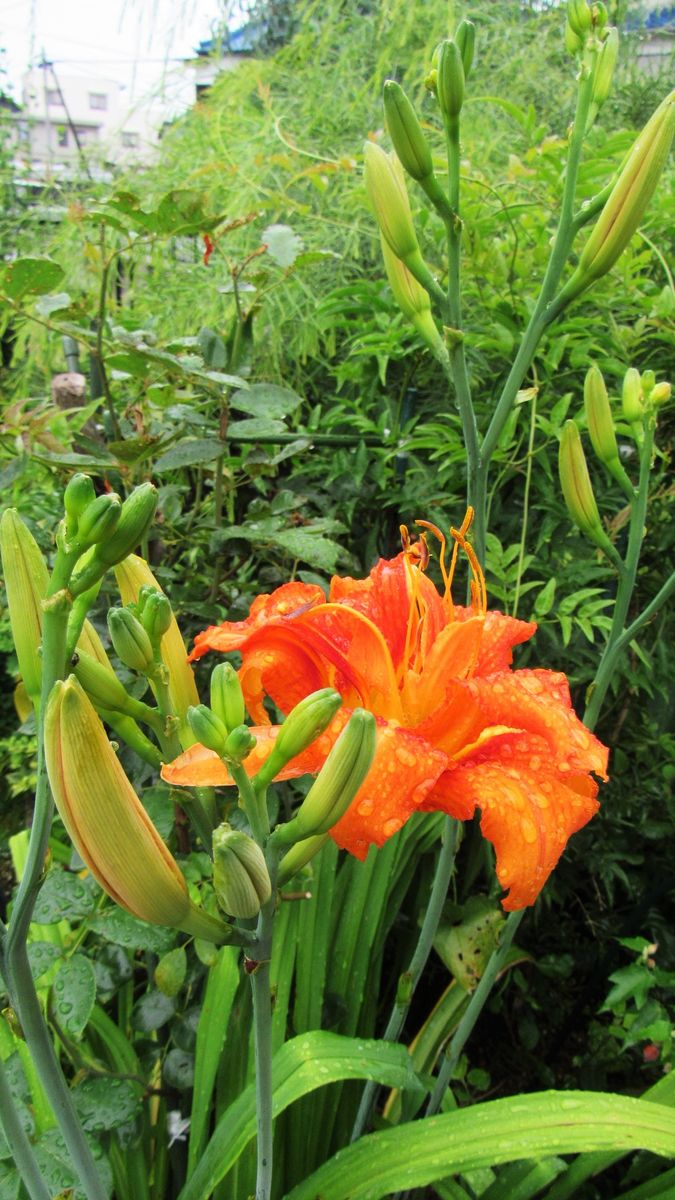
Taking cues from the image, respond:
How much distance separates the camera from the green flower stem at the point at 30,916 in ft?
1.20

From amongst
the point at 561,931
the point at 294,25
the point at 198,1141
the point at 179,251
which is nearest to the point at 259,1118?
the point at 198,1141

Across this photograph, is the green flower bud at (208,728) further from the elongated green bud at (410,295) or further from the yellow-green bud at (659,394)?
the yellow-green bud at (659,394)

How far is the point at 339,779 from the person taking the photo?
1.24 ft

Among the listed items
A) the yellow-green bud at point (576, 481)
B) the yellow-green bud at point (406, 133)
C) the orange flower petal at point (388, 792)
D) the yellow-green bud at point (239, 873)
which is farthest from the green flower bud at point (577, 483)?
the yellow-green bud at point (239, 873)

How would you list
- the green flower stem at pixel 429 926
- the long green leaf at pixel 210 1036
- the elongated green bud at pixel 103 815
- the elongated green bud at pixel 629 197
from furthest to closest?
the long green leaf at pixel 210 1036 → the green flower stem at pixel 429 926 → the elongated green bud at pixel 629 197 → the elongated green bud at pixel 103 815

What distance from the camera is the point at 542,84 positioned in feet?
5.86

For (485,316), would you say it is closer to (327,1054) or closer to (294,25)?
(327,1054)

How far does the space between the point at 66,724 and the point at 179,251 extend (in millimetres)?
1414

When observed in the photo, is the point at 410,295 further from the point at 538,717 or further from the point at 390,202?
the point at 538,717

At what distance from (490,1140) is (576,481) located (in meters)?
0.53

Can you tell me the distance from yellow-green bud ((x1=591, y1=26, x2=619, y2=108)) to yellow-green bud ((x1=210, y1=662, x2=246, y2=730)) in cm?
53

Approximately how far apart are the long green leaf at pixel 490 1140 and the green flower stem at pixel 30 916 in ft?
0.93

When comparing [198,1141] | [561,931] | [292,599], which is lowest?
[561,931]

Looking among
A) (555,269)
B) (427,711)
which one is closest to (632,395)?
(555,269)
